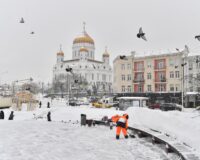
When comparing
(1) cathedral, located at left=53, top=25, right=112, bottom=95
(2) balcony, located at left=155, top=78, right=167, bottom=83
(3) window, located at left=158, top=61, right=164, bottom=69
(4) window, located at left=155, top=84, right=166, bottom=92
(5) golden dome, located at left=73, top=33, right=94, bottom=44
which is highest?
(5) golden dome, located at left=73, top=33, right=94, bottom=44

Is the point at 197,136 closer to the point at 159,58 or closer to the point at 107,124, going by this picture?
the point at 107,124

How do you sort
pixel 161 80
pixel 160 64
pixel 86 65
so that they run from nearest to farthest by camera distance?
pixel 161 80, pixel 160 64, pixel 86 65

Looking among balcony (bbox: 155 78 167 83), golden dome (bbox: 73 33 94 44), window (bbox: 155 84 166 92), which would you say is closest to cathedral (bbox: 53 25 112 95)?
golden dome (bbox: 73 33 94 44)

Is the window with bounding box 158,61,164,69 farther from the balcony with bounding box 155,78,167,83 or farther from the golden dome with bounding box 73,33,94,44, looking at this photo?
the golden dome with bounding box 73,33,94,44

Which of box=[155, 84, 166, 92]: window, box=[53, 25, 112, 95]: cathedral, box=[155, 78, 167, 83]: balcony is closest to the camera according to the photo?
box=[155, 78, 167, 83]: balcony

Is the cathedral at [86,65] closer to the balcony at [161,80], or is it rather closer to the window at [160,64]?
the balcony at [161,80]

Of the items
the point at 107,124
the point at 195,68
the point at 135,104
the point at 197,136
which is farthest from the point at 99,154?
the point at 195,68

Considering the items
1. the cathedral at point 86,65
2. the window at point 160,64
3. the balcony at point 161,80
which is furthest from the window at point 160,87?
the cathedral at point 86,65

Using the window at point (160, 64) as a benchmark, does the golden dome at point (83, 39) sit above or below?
above

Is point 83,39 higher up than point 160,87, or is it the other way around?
point 83,39

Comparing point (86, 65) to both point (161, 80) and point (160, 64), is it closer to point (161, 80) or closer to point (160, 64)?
point (160, 64)

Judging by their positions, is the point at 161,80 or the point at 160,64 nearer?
the point at 161,80

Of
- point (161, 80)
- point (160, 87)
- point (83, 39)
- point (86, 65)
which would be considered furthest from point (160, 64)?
point (83, 39)

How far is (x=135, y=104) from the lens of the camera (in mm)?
37438
